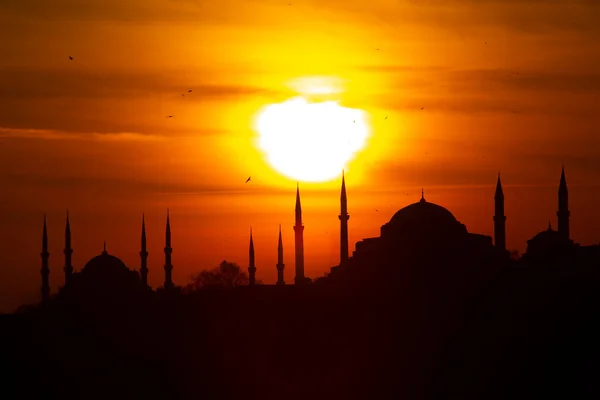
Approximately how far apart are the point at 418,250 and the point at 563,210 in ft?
31.0

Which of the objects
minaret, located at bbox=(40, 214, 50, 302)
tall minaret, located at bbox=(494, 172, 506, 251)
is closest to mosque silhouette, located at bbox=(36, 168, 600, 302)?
tall minaret, located at bbox=(494, 172, 506, 251)

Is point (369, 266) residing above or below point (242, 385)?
above

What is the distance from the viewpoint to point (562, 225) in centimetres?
6912

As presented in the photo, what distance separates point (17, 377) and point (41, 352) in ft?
7.04

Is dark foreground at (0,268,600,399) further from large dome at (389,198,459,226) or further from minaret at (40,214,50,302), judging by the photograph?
minaret at (40,214,50,302)

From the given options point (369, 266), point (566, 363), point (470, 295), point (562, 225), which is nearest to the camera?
point (566, 363)

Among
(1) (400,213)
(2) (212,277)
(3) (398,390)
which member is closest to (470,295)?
(3) (398,390)

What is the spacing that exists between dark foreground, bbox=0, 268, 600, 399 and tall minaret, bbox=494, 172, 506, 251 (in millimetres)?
10024

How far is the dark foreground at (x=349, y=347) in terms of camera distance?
4872 cm

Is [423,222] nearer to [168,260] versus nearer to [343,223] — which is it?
[343,223]

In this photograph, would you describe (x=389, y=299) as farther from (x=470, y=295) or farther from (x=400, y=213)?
(x=400, y=213)

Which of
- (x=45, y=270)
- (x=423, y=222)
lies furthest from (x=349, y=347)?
(x=45, y=270)

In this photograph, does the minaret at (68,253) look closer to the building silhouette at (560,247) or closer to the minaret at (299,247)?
the minaret at (299,247)

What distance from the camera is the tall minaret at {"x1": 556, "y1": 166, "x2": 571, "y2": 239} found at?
68188 mm
